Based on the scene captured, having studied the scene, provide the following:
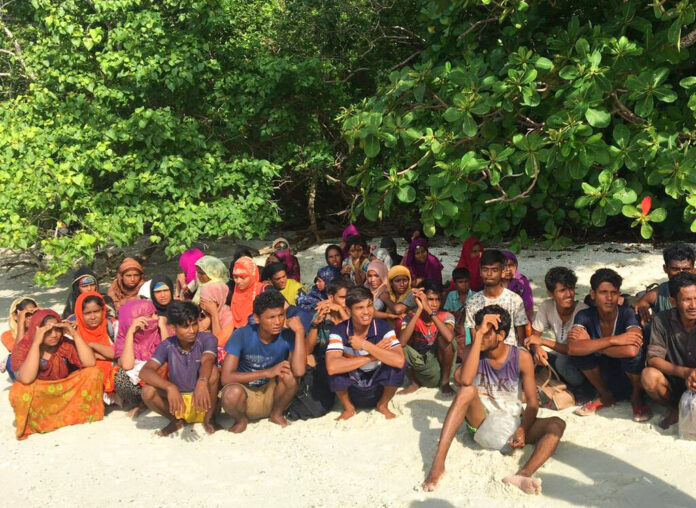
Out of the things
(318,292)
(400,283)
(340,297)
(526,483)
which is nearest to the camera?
(526,483)

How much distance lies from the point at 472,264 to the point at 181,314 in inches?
115

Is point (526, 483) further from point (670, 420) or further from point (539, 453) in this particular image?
point (670, 420)

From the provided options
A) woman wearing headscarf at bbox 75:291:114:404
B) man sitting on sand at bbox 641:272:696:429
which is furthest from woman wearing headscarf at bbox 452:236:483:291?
woman wearing headscarf at bbox 75:291:114:404

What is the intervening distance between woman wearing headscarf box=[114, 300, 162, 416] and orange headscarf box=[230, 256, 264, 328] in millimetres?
697

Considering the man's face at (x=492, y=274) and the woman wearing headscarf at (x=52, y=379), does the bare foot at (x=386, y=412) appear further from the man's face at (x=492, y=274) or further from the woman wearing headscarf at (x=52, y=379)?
the woman wearing headscarf at (x=52, y=379)

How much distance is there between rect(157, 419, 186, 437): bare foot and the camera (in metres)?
4.89

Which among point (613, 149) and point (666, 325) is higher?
point (613, 149)

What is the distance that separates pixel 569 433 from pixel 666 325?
939 millimetres

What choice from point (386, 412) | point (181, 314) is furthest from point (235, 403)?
point (386, 412)

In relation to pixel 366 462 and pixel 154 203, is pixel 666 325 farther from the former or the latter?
pixel 154 203

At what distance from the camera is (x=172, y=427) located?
4918mm

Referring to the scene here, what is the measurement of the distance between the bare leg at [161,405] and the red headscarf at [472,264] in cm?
296

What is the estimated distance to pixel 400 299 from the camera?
5.69 metres

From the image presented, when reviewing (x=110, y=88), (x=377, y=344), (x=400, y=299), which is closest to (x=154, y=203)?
(x=110, y=88)
